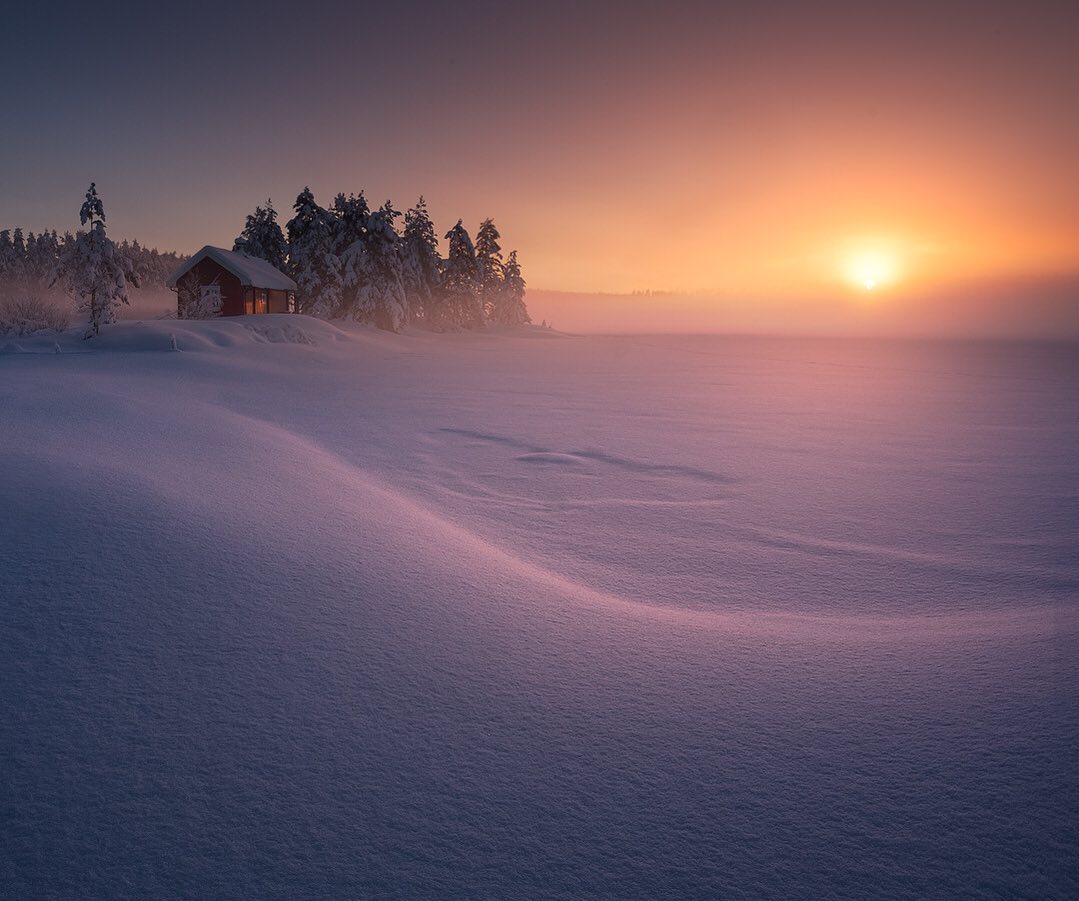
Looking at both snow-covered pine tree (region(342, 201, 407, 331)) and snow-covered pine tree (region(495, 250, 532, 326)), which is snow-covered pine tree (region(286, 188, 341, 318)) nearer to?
snow-covered pine tree (region(342, 201, 407, 331))

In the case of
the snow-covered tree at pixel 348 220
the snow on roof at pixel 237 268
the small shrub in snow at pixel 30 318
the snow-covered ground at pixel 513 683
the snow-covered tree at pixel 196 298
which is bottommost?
the snow-covered ground at pixel 513 683

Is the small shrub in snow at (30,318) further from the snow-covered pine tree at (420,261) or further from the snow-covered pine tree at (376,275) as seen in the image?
the snow-covered pine tree at (420,261)

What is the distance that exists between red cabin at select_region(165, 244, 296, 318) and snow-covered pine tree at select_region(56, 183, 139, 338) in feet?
33.6

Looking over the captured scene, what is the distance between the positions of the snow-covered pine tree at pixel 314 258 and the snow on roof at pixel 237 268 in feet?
9.20

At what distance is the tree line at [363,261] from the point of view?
41.8 meters

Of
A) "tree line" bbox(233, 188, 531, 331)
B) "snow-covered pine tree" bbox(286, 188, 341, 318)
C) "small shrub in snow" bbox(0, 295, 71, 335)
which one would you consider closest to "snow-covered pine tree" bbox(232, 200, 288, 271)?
"tree line" bbox(233, 188, 531, 331)

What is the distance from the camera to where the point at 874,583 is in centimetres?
460

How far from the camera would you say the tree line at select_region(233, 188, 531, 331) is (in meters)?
41.8

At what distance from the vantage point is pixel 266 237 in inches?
2007

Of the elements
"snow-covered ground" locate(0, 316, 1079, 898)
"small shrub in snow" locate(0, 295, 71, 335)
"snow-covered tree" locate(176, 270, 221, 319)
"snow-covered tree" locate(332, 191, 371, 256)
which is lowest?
"snow-covered ground" locate(0, 316, 1079, 898)

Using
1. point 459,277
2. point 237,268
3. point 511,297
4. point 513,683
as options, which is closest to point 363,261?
point 237,268

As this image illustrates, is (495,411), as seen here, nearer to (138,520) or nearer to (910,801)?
(138,520)

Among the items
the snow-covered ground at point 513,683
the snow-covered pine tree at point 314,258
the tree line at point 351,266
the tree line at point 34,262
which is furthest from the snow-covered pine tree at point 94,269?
the tree line at point 34,262

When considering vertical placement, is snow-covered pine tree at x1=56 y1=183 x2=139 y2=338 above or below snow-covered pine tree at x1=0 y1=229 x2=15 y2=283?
below
